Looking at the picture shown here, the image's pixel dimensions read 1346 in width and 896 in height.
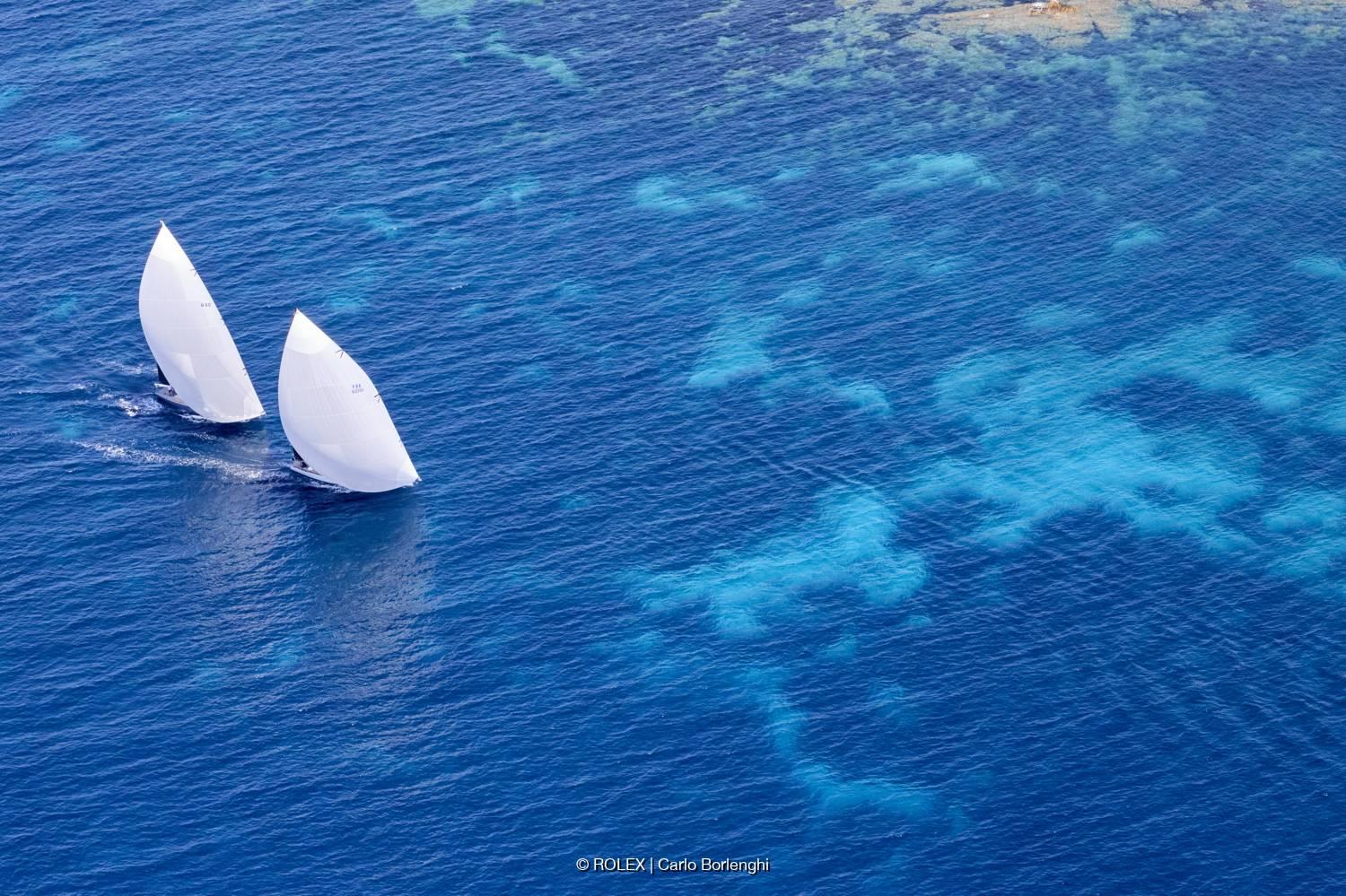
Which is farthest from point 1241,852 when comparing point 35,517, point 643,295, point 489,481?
point 35,517

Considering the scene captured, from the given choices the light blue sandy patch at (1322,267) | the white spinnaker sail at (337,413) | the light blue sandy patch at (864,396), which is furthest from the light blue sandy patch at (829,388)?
the light blue sandy patch at (1322,267)

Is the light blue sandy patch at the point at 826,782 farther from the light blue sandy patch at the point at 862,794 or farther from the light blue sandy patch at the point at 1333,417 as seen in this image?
the light blue sandy patch at the point at 1333,417

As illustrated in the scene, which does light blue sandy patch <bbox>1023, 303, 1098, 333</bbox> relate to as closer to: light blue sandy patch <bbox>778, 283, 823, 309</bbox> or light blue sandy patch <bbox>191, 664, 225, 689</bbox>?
light blue sandy patch <bbox>778, 283, 823, 309</bbox>

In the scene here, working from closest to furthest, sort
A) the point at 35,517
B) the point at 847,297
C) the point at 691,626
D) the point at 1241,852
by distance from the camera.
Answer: the point at 1241,852, the point at 691,626, the point at 35,517, the point at 847,297

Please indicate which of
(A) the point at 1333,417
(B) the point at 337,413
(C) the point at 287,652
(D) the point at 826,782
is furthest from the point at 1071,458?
(C) the point at 287,652

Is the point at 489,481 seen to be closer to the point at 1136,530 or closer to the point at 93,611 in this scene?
the point at 93,611

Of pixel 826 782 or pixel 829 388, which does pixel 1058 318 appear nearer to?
pixel 829 388

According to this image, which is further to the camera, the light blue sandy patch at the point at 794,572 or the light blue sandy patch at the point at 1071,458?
the light blue sandy patch at the point at 1071,458
